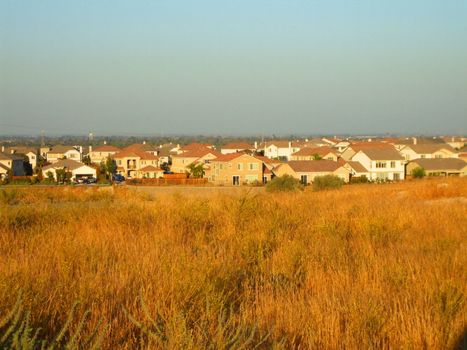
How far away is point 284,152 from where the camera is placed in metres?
128

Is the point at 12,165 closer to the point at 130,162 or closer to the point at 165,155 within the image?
the point at 130,162

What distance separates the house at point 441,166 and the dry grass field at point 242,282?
71.8 m

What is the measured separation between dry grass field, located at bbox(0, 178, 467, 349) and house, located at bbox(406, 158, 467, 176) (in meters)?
71.8

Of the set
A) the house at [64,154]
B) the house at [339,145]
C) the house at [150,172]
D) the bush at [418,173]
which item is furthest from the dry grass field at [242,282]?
the house at [339,145]

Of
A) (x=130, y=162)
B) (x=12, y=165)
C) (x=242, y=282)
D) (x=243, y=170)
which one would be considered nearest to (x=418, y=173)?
(x=243, y=170)

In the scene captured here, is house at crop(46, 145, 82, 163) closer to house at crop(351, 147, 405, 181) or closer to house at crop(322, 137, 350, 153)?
house at crop(322, 137, 350, 153)

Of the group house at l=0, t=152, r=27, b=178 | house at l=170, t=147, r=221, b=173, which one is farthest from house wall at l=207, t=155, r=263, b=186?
house at l=0, t=152, r=27, b=178

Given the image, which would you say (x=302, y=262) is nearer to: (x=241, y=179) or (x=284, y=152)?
(x=241, y=179)

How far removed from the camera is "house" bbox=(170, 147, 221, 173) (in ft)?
285

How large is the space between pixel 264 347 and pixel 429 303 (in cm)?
204

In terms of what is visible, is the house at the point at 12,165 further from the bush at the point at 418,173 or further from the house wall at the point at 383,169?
the bush at the point at 418,173

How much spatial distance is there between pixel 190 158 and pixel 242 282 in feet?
272

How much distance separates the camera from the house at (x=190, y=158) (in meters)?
86.8

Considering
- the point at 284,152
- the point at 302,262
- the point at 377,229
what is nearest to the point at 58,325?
the point at 302,262
